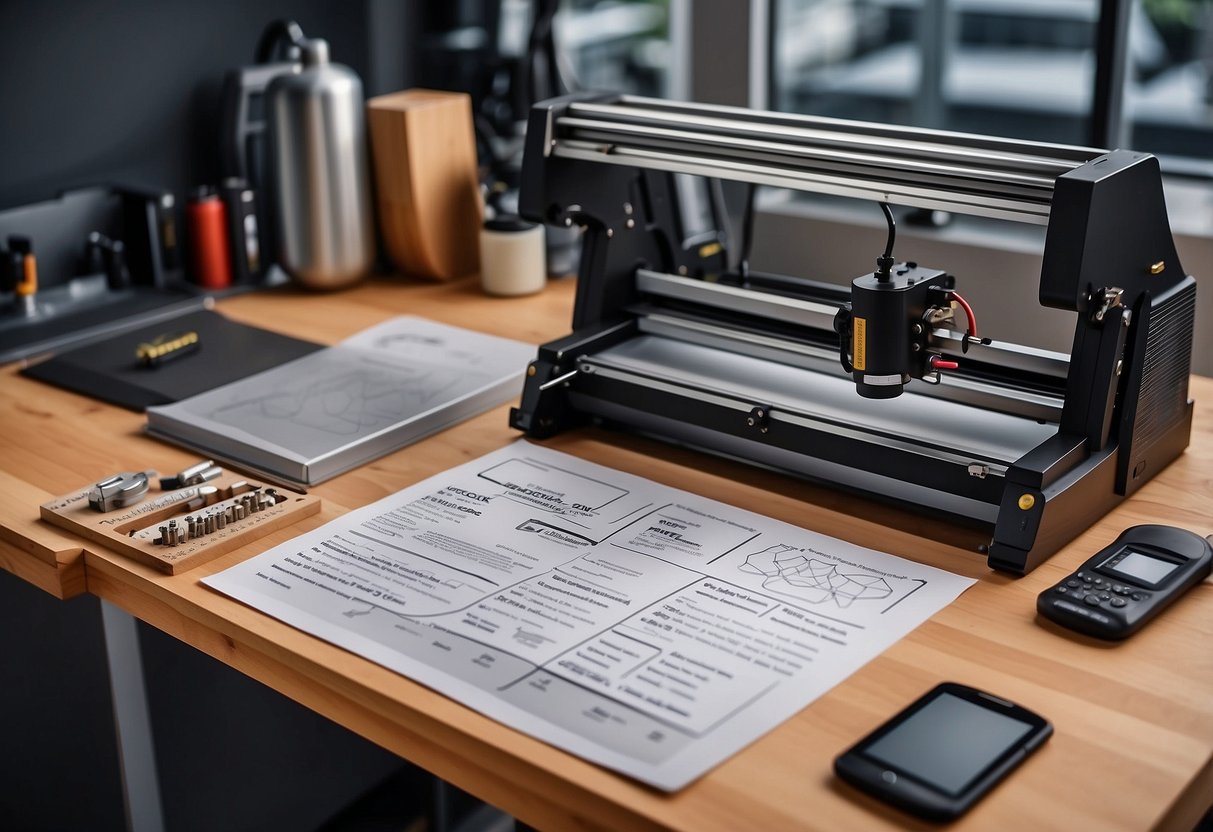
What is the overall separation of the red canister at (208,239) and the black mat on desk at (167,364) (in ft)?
0.52

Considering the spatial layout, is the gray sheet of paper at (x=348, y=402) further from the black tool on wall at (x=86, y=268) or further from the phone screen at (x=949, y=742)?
the phone screen at (x=949, y=742)

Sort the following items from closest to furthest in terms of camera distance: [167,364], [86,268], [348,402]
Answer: [348,402] < [167,364] < [86,268]

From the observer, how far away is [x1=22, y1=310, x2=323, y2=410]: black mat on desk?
1.53 m

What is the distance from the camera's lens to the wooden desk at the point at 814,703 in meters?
0.83

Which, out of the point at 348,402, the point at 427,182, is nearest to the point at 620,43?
the point at 427,182

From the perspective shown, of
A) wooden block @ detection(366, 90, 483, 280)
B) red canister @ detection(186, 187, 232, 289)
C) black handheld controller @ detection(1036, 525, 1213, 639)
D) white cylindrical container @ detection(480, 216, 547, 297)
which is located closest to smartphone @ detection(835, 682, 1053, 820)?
black handheld controller @ detection(1036, 525, 1213, 639)

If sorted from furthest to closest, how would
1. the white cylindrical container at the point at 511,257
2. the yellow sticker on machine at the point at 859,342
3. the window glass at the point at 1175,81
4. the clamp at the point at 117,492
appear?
the window glass at the point at 1175,81 < the white cylindrical container at the point at 511,257 < the clamp at the point at 117,492 < the yellow sticker on machine at the point at 859,342

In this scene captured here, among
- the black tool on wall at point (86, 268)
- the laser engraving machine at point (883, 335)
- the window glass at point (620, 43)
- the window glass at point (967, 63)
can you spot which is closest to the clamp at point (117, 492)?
the laser engraving machine at point (883, 335)

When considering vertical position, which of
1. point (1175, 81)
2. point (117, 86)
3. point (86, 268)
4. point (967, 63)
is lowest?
point (1175, 81)

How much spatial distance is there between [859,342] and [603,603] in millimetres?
322

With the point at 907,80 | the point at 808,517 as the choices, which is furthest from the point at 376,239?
the point at 907,80

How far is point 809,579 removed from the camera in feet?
3.59

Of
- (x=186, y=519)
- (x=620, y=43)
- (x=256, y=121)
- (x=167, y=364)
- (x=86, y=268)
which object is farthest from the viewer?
(x=620, y=43)

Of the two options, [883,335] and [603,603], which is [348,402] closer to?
[603,603]
